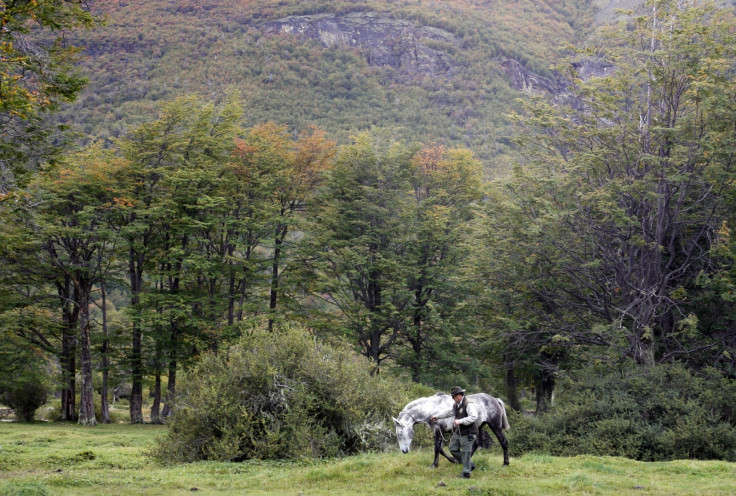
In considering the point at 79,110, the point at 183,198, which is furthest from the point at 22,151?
the point at 79,110

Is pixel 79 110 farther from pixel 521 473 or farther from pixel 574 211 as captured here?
pixel 521 473

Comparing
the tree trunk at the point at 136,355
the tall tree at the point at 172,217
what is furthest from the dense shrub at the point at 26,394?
the tall tree at the point at 172,217

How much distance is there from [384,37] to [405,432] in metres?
163

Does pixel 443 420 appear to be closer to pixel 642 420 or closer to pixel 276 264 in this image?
pixel 642 420

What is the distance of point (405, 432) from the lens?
12203 mm

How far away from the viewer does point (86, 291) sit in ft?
106

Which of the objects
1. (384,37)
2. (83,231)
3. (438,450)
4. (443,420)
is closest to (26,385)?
(83,231)

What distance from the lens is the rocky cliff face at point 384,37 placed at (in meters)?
150

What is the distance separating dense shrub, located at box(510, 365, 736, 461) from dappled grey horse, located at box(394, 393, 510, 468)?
187 inches

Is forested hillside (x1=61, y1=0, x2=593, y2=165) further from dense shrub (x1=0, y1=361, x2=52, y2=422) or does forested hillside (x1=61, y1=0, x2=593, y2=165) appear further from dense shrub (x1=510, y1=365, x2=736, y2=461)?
dense shrub (x1=510, y1=365, x2=736, y2=461)

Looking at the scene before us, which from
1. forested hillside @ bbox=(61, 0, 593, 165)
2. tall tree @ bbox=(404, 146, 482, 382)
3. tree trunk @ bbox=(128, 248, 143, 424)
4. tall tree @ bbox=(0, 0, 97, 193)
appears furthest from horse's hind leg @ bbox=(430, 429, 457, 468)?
forested hillside @ bbox=(61, 0, 593, 165)

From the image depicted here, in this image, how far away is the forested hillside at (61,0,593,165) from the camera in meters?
99.2

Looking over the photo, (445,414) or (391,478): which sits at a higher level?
(445,414)

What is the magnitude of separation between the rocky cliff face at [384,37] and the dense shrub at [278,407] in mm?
137098
